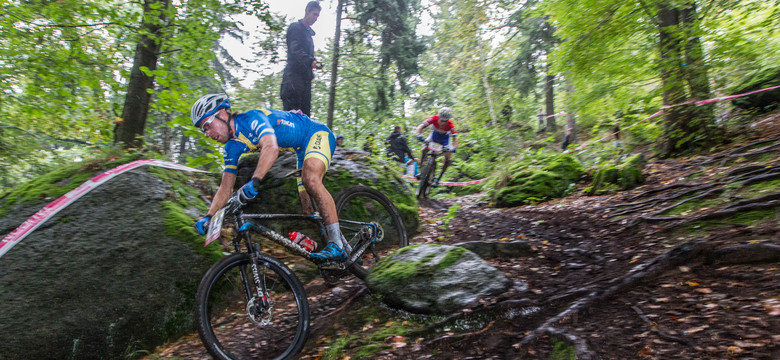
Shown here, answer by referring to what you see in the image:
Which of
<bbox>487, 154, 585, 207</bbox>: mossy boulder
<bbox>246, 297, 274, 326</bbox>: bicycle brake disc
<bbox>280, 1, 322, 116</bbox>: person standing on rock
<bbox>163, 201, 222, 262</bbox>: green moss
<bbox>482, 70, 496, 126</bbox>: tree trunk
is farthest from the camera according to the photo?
<bbox>482, 70, 496, 126</bbox>: tree trunk

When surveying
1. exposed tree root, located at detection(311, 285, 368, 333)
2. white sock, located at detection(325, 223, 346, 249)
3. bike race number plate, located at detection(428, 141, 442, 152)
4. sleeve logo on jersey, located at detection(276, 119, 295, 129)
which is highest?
bike race number plate, located at detection(428, 141, 442, 152)

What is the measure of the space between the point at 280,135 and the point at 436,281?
2.06 m

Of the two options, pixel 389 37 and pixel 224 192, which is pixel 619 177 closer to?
pixel 224 192

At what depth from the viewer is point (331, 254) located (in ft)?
12.8

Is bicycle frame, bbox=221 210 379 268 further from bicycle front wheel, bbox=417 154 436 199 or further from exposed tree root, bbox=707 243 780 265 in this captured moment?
bicycle front wheel, bbox=417 154 436 199

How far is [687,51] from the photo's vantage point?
6.47 metres

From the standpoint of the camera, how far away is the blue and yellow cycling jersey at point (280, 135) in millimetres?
3715

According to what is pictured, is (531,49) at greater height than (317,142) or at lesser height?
greater

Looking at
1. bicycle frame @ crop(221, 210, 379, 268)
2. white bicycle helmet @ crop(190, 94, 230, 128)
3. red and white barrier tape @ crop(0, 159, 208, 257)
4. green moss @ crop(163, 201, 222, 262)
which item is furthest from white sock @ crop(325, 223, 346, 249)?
red and white barrier tape @ crop(0, 159, 208, 257)

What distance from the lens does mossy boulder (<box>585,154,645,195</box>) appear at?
7098 millimetres

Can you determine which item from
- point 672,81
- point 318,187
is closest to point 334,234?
point 318,187

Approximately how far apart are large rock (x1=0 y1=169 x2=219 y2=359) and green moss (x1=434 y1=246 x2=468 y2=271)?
2.48 m

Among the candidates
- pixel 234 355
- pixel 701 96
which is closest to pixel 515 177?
pixel 701 96

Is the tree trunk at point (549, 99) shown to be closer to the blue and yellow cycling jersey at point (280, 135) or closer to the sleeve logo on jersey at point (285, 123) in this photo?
the blue and yellow cycling jersey at point (280, 135)
